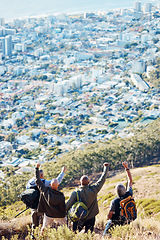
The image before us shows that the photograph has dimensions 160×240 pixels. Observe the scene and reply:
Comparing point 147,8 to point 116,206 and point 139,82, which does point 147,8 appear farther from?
point 116,206

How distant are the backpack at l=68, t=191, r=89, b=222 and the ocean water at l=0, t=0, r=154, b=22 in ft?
250

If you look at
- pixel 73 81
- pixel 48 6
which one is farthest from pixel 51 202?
pixel 48 6

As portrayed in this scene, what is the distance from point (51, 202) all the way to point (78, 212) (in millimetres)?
198

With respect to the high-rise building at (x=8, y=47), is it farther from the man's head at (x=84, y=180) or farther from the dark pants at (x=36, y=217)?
the man's head at (x=84, y=180)

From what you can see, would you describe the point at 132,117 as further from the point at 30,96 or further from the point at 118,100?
the point at 30,96

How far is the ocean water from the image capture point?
76375mm

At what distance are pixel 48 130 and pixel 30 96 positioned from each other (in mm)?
10307

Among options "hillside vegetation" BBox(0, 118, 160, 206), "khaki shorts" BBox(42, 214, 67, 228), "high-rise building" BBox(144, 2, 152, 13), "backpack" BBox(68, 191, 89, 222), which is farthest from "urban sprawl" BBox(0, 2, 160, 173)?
"backpack" BBox(68, 191, 89, 222)

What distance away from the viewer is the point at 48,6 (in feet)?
269

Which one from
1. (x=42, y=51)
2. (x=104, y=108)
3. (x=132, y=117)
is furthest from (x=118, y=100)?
(x=42, y=51)

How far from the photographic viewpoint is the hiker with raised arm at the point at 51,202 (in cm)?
229

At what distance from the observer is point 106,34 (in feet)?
212

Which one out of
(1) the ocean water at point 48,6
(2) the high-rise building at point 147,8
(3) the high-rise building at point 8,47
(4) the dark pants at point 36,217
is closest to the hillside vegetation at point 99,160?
(4) the dark pants at point 36,217

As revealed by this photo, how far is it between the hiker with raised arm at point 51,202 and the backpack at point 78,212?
87mm
